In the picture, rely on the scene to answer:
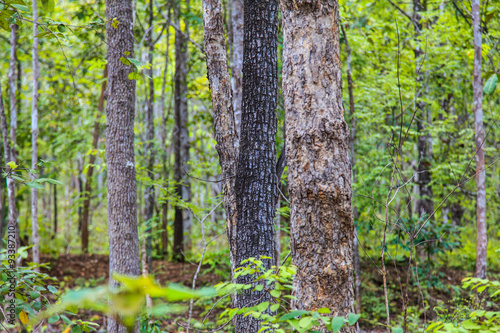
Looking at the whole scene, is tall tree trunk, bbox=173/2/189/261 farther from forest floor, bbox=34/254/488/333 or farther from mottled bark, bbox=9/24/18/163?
mottled bark, bbox=9/24/18/163

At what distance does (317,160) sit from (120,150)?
3.34 metres

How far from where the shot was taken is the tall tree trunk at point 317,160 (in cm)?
209

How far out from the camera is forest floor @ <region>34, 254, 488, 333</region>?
795 centimetres

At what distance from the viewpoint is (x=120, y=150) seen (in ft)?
15.6

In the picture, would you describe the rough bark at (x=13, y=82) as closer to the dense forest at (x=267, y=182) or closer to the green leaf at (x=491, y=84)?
the dense forest at (x=267, y=182)

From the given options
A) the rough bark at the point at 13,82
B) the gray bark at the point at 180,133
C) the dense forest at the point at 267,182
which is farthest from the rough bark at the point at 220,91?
the gray bark at the point at 180,133

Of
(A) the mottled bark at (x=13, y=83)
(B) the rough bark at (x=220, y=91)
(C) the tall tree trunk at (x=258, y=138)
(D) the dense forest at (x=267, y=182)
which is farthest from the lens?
(A) the mottled bark at (x=13, y=83)

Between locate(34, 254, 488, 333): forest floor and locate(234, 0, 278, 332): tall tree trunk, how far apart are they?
4488 millimetres

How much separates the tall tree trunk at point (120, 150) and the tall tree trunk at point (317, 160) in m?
3.07

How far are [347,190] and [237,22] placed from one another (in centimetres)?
436

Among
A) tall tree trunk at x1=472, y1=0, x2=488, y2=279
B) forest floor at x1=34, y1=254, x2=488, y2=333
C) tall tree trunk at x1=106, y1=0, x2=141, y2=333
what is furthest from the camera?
forest floor at x1=34, y1=254, x2=488, y2=333

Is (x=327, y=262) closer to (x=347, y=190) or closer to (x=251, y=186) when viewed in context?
(x=347, y=190)

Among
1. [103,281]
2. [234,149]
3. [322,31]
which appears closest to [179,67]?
[103,281]

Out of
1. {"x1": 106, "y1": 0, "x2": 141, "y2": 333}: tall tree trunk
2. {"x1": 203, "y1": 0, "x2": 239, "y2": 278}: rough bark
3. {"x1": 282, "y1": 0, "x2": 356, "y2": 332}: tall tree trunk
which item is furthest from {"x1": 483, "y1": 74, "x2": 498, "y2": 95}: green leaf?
{"x1": 106, "y1": 0, "x2": 141, "y2": 333}: tall tree trunk
